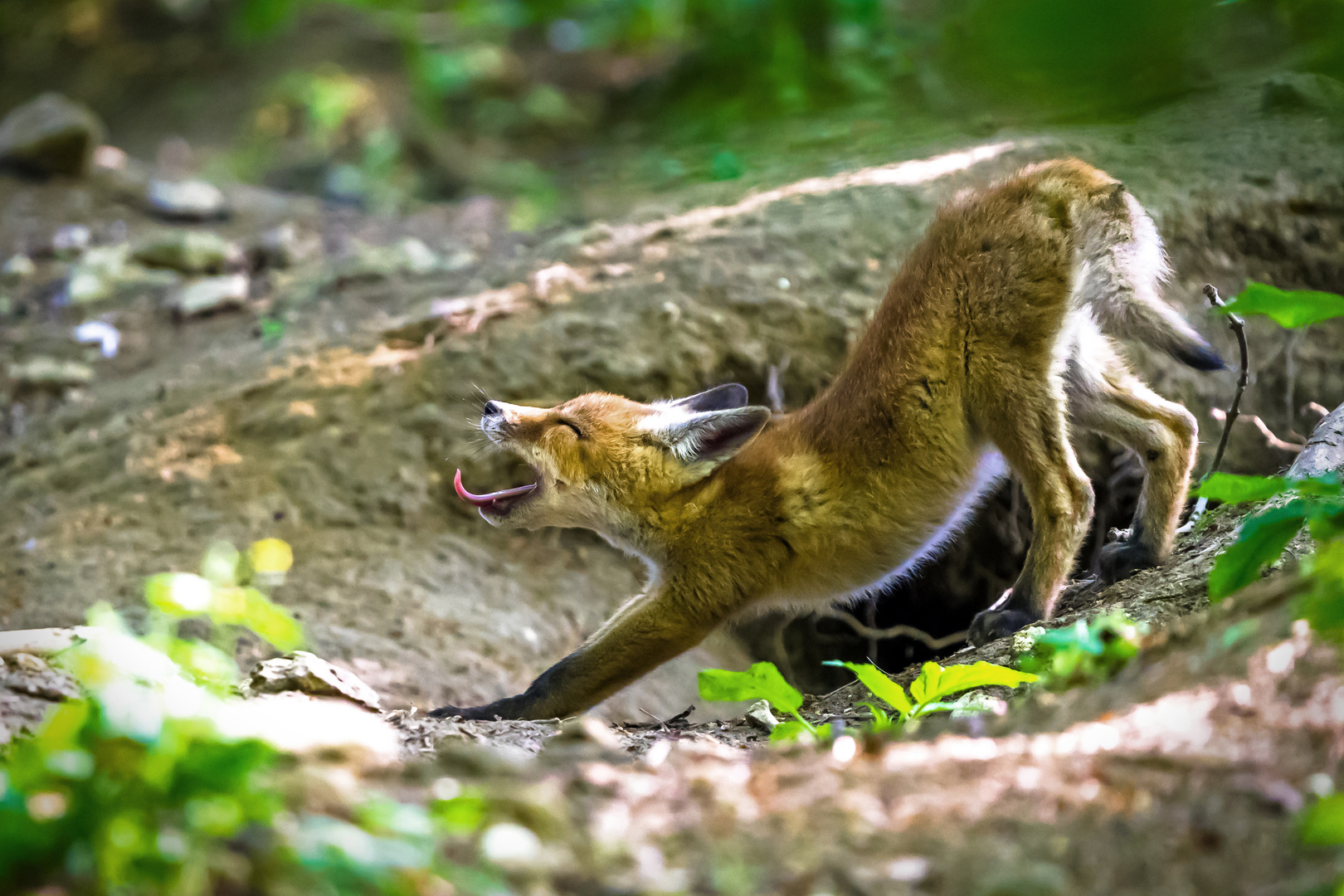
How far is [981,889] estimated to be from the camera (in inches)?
61.4

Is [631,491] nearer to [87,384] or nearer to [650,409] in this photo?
[650,409]

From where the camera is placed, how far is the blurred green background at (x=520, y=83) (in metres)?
6.66

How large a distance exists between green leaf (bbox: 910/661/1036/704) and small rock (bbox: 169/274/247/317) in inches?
222

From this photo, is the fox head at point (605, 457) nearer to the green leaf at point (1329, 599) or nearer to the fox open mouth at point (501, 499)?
the fox open mouth at point (501, 499)

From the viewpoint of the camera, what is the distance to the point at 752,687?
10.2ft

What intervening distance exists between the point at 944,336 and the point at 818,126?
487cm

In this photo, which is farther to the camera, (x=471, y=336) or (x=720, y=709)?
(x=471, y=336)

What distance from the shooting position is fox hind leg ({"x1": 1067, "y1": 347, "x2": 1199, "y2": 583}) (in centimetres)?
414

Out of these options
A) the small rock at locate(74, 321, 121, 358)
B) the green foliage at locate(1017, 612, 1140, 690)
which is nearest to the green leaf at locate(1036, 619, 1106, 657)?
the green foliage at locate(1017, 612, 1140, 690)

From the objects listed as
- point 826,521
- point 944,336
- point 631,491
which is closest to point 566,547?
point 631,491

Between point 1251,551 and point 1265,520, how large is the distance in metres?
0.08

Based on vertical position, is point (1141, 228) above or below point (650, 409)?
above

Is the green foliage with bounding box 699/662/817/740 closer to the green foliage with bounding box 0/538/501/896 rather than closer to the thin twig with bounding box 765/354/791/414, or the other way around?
the green foliage with bounding box 0/538/501/896

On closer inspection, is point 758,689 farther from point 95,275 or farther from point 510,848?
point 95,275
